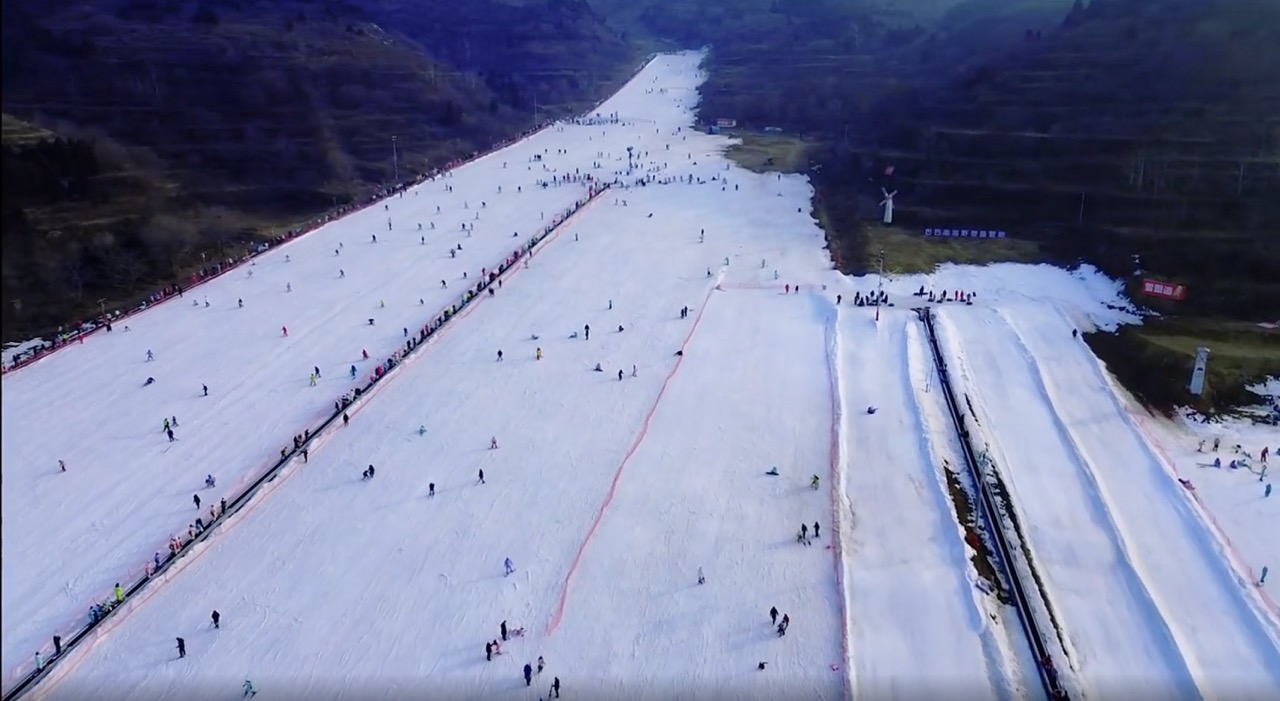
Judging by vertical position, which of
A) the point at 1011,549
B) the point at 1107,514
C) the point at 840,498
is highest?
the point at 1107,514

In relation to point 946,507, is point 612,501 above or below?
below

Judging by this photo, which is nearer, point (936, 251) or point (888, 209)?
point (936, 251)

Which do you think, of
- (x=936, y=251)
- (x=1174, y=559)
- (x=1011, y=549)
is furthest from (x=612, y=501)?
(x=936, y=251)

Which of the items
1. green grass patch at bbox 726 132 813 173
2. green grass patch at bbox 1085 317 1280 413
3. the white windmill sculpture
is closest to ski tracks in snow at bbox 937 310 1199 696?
green grass patch at bbox 1085 317 1280 413

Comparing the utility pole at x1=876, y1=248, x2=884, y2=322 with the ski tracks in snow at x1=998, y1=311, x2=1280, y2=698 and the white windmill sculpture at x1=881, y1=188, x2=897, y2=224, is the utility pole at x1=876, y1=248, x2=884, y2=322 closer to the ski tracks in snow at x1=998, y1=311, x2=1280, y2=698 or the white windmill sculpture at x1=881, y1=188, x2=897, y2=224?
the white windmill sculpture at x1=881, y1=188, x2=897, y2=224

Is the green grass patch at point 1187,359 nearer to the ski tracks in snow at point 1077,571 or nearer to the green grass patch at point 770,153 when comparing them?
the ski tracks in snow at point 1077,571

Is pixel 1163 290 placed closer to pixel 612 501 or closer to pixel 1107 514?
pixel 1107 514

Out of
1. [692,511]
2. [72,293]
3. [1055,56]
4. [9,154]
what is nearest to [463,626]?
[692,511]
